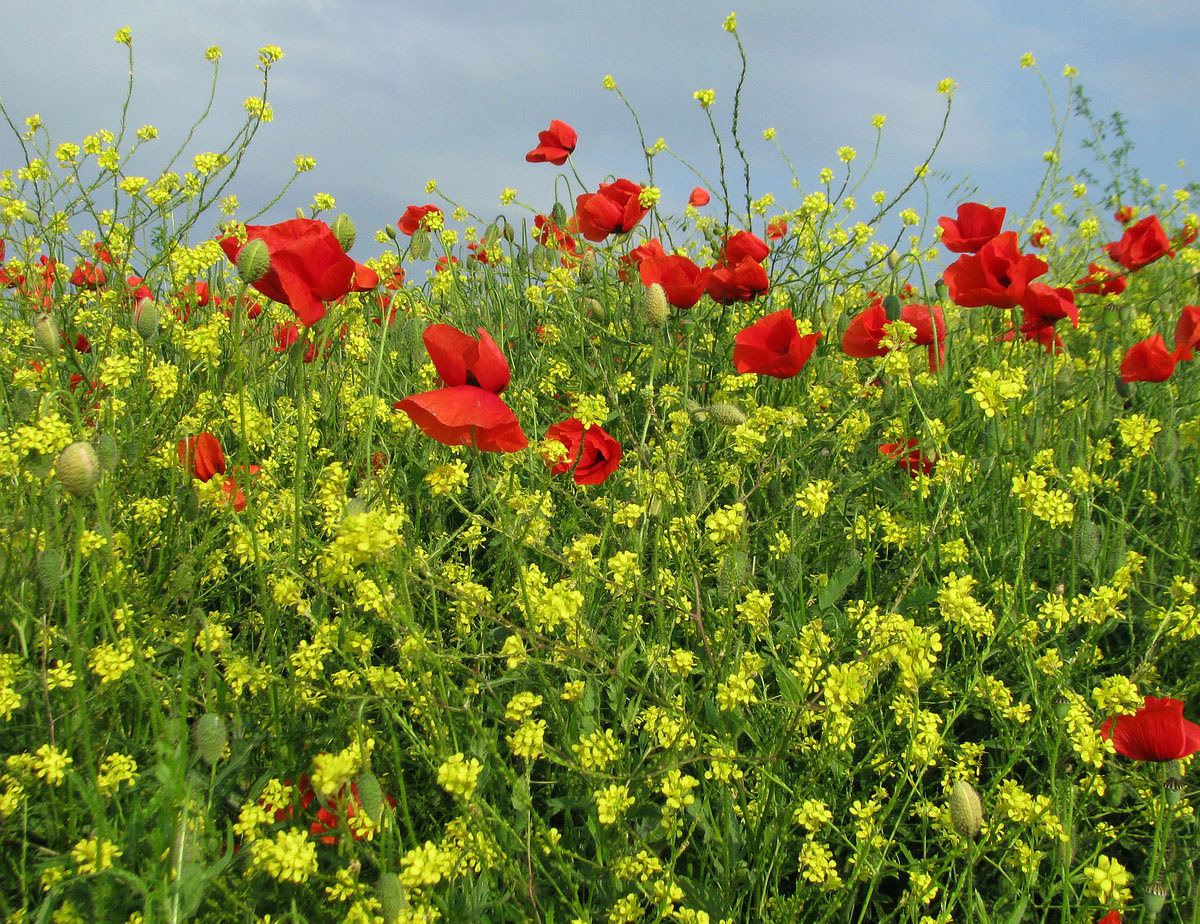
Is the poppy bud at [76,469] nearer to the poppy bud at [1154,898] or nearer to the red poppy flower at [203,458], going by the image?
the red poppy flower at [203,458]

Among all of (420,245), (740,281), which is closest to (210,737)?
(740,281)

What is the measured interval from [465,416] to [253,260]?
18.1 inches

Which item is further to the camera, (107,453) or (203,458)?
(203,458)

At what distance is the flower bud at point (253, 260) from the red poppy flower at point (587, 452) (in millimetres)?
590

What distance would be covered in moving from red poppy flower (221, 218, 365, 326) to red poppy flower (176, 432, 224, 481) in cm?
41

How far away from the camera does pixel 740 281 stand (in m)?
2.28

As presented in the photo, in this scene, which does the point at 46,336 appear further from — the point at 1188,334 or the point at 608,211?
the point at 1188,334

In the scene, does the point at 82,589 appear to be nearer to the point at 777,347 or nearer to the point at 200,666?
the point at 200,666

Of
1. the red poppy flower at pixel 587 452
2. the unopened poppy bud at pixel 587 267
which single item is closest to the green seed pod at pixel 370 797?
the red poppy flower at pixel 587 452

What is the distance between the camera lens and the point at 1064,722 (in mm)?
1331

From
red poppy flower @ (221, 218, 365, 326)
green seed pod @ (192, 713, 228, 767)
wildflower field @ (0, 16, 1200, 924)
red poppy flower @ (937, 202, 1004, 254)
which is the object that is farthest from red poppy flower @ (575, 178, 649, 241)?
green seed pod @ (192, 713, 228, 767)

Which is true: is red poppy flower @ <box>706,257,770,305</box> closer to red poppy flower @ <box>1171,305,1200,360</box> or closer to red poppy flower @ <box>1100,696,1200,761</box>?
red poppy flower @ <box>1171,305,1200,360</box>

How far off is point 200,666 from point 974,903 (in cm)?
129

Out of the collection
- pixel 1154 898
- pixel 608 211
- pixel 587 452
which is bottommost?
pixel 1154 898
